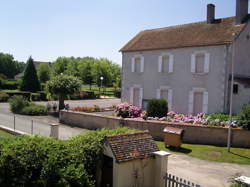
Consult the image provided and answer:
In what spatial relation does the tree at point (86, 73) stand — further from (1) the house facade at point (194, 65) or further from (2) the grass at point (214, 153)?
(2) the grass at point (214, 153)

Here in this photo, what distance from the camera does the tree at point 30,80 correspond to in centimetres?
3925

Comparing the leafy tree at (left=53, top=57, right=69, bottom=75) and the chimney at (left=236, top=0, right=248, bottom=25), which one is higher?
the leafy tree at (left=53, top=57, right=69, bottom=75)

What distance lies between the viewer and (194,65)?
17.5 meters

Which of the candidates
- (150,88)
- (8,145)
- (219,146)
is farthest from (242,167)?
(150,88)

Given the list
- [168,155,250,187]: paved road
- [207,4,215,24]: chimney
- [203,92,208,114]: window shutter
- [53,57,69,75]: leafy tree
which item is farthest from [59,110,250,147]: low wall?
[53,57,69,75]: leafy tree

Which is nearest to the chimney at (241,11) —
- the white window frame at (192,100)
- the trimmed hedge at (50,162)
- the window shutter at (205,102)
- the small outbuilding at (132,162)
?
the white window frame at (192,100)

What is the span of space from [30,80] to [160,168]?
37.2 metres

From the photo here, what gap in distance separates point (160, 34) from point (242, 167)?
1479 cm

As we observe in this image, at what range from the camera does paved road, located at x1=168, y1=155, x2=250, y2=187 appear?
7.79 m

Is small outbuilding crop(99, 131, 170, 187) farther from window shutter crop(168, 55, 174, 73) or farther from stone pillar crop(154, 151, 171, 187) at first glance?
window shutter crop(168, 55, 174, 73)

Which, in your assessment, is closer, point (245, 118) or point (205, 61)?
point (245, 118)

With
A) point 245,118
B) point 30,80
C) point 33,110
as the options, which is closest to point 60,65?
point 30,80

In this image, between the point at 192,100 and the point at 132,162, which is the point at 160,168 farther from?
the point at 192,100

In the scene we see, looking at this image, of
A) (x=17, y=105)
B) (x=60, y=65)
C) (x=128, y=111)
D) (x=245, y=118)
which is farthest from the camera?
(x=60, y=65)
